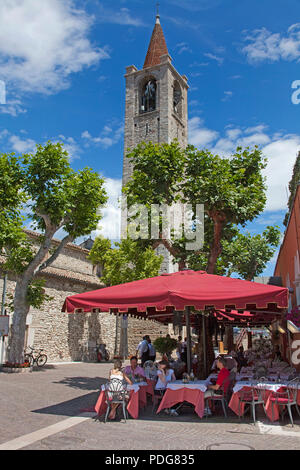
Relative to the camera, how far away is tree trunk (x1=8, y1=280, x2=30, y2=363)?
15.7m

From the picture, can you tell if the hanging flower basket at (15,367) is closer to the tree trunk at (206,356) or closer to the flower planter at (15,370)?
the flower planter at (15,370)

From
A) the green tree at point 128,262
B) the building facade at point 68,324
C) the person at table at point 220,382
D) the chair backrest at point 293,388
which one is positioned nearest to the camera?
the chair backrest at point 293,388

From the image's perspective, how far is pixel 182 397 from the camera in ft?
24.8

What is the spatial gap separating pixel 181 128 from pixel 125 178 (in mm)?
8974

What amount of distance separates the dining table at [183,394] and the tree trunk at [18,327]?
32.3 ft

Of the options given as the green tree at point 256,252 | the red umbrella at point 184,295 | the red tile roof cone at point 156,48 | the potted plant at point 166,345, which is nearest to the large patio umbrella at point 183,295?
the red umbrella at point 184,295

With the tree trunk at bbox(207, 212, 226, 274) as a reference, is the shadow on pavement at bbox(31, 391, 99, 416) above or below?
below

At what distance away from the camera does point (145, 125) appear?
37.1 metres

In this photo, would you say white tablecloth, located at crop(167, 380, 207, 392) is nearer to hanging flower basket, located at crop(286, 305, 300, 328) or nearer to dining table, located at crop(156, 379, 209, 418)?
dining table, located at crop(156, 379, 209, 418)

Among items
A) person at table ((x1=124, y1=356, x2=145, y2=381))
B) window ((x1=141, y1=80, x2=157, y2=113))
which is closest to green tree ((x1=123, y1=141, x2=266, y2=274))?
person at table ((x1=124, y1=356, x2=145, y2=381))

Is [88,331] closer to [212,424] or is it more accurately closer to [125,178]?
[125,178]

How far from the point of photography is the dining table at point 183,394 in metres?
7.37

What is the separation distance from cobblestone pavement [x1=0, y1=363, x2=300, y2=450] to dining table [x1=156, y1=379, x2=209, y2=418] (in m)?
0.27

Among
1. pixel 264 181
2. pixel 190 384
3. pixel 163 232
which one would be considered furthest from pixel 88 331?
pixel 190 384
